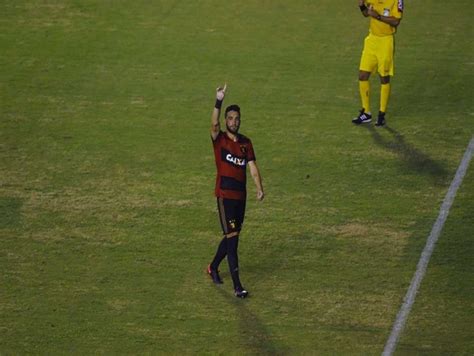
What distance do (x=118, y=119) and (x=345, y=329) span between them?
6.35m

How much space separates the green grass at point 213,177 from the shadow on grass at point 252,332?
2cm

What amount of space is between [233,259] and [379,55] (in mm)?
5325

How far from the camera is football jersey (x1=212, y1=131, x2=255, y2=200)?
42.2 ft

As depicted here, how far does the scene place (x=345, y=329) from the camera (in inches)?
482

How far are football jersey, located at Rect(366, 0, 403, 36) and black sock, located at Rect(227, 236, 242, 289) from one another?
525cm

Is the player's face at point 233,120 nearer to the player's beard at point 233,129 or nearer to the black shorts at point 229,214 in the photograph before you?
the player's beard at point 233,129

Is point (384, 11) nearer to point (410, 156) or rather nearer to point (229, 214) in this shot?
point (410, 156)

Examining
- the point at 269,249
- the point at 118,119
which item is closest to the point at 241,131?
the point at 118,119

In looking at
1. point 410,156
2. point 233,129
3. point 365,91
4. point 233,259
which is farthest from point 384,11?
point 233,259

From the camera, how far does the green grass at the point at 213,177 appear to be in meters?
12.4

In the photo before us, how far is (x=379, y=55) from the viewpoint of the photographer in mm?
17047

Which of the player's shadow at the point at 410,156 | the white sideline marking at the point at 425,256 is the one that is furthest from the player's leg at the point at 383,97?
the white sideline marking at the point at 425,256

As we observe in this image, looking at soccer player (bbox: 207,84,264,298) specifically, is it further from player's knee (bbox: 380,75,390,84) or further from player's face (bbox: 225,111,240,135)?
player's knee (bbox: 380,75,390,84)

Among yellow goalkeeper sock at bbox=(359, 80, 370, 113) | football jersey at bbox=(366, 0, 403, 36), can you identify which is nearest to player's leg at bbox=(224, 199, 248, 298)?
yellow goalkeeper sock at bbox=(359, 80, 370, 113)
